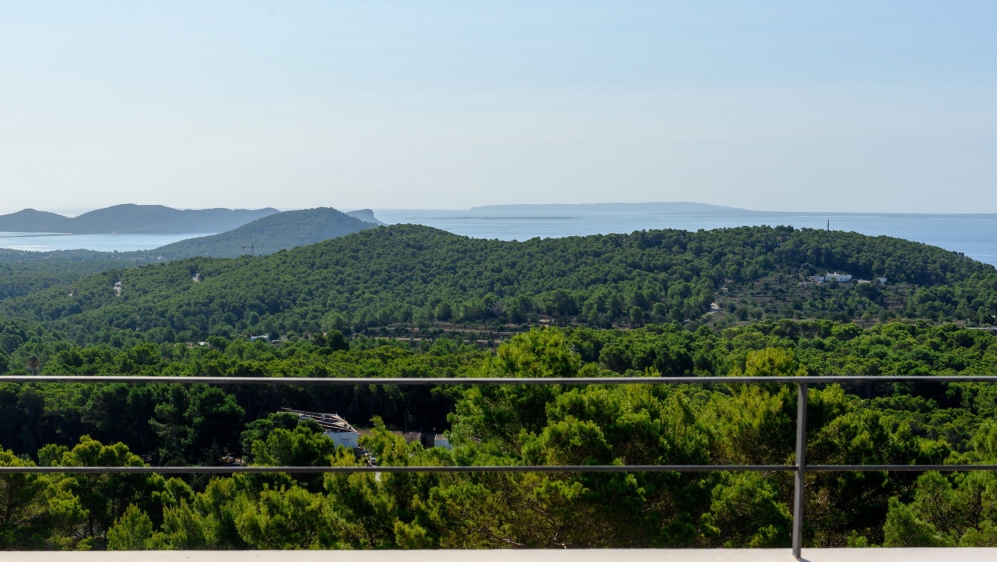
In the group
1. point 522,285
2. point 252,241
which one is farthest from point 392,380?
point 252,241

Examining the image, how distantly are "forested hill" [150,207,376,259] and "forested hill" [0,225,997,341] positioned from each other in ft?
148

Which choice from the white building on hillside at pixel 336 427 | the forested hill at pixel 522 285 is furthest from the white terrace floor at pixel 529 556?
the forested hill at pixel 522 285

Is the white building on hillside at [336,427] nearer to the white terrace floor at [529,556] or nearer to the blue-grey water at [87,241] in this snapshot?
the white terrace floor at [529,556]

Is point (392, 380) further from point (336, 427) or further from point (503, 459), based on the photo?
point (503, 459)

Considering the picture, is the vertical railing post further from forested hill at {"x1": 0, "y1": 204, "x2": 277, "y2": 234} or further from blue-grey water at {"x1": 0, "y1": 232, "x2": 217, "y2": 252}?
forested hill at {"x1": 0, "y1": 204, "x2": 277, "y2": 234}

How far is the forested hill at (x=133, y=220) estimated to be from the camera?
148 m

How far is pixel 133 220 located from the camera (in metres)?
164

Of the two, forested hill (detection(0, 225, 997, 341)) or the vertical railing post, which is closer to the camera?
the vertical railing post

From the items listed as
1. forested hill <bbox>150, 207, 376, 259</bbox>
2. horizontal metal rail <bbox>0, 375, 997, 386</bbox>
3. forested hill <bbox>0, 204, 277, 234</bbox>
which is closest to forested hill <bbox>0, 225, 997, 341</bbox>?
forested hill <bbox>150, 207, 376, 259</bbox>

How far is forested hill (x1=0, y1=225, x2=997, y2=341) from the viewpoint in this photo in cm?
5238

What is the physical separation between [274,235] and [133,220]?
63.8 m

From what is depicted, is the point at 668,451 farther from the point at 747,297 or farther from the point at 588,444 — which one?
the point at 747,297

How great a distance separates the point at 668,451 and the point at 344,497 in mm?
3169

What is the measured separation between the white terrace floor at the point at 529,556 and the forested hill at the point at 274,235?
107 meters
